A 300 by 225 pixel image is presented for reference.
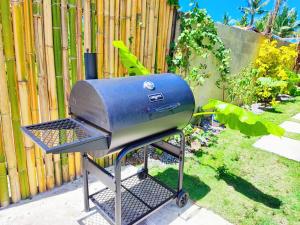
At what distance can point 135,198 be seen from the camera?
273cm

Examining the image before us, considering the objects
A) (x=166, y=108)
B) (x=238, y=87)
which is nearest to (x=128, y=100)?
(x=166, y=108)

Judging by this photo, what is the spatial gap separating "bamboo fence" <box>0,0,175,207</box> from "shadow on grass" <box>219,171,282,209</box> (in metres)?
2.17

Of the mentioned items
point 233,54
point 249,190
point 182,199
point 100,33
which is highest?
point 100,33

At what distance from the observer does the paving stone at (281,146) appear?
13.8 feet

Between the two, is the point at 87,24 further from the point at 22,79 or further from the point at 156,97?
the point at 156,97

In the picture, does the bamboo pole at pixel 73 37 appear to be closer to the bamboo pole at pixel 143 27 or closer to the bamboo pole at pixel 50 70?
the bamboo pole at pixel 50 70

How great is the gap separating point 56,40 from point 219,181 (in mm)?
2832

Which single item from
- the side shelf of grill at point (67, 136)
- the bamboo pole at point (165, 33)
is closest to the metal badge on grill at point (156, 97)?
the side shelf of grill at point (67, 136)

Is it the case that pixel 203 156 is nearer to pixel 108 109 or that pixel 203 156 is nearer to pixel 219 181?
pixel 219 181

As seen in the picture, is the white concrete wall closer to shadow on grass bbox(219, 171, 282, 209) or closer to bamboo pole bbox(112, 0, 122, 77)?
bamboo pole bbox(112, 0, 122, 77)

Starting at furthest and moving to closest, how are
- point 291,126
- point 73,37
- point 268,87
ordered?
1. point 268,87
2. point 291,126
3. point 73,37

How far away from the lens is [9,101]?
7.79 feet

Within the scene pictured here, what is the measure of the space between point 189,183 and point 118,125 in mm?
1880

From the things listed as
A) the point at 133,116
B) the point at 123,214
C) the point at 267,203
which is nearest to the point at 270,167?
the point at 267,203
